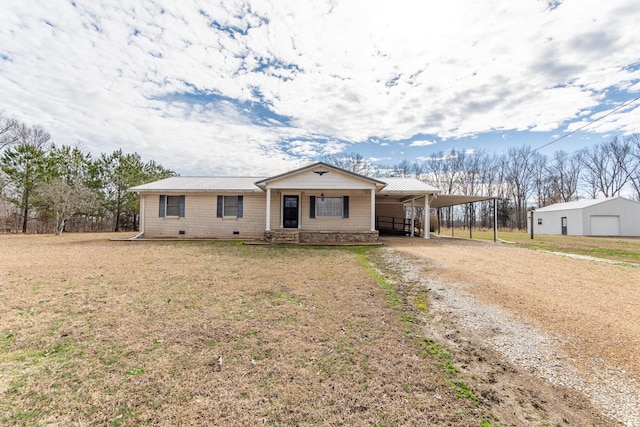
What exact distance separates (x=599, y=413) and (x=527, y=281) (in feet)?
15.1

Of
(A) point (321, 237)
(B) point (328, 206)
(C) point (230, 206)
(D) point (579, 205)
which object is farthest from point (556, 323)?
(D) point (579, 205)

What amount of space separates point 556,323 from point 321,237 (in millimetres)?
10702

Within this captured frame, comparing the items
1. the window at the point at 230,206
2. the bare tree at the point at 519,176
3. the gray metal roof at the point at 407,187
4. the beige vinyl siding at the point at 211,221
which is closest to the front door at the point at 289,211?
the beige vinyl siding at the point at 211,221

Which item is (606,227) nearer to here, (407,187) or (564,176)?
(564,176)

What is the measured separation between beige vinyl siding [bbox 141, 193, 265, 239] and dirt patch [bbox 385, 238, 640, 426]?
10.1 meters

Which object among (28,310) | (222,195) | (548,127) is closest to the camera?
(28,310)

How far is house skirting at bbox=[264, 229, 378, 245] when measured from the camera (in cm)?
1376

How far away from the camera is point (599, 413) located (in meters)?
2.14

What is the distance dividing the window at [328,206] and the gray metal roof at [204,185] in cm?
323

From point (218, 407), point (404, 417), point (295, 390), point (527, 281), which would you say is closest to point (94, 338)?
point (218, 407)

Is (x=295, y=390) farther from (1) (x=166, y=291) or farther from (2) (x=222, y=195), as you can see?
(2) (x=222, y=195)

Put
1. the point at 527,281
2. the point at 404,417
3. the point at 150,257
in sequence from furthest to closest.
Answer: the point at 150,257 → the point at 527,281 → the point at 404,417

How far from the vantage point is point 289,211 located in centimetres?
1570

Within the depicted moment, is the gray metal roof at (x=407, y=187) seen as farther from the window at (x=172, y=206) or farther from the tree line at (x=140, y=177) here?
the window at (x=172, y=206)
